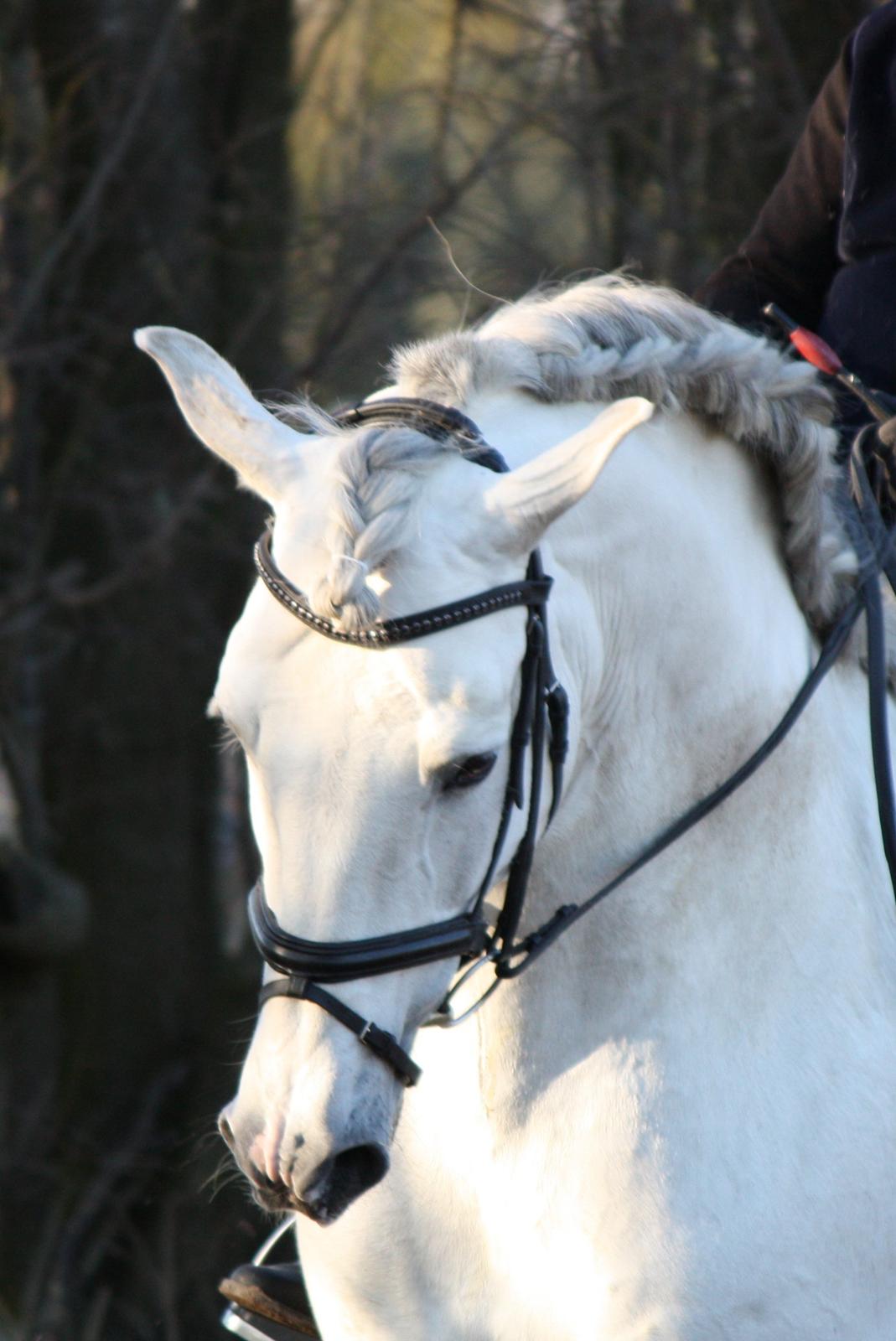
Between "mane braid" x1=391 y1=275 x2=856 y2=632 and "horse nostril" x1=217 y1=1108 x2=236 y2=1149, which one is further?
"mane braid" x1=391 y1=275 x2=856 y2=632

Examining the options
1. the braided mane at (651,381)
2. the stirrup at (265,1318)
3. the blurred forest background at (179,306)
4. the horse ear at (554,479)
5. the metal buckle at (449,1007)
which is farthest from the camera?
the blurred forest background at (179,306)

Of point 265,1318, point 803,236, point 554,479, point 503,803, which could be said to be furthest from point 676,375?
point 265,1318

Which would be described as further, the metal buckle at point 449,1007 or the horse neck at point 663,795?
the horse neck at point 663,795

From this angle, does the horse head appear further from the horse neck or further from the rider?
the rider

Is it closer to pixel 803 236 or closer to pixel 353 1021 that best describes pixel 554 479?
pixel 353 1021

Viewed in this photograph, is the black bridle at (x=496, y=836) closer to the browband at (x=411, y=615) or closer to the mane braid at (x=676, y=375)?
the browband at (x=411, y=615)

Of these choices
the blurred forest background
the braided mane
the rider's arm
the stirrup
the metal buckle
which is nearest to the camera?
the metal buckle

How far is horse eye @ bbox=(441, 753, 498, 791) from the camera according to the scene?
5.63ft

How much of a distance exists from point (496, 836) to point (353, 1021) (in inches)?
Answer: 10.9

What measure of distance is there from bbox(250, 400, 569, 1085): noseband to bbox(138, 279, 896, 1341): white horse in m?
0.02

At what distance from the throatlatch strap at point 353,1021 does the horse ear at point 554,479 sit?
57 cm

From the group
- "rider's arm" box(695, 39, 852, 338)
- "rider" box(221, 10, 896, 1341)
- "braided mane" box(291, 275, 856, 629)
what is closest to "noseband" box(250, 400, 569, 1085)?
"braided mane" box(291, 275, 856, 629)

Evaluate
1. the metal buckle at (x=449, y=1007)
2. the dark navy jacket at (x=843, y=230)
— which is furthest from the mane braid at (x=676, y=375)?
the metal buckle at (x=449, y=1007)

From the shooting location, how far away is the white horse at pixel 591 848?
1723 millimetres
